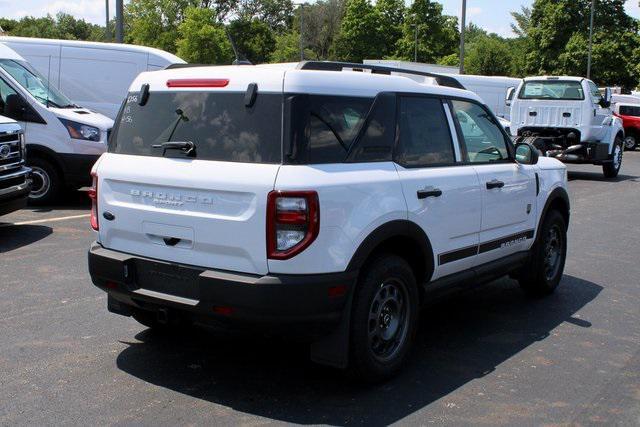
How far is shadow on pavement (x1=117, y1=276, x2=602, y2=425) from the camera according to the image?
13.6 feet

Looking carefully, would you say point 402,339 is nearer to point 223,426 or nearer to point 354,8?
point 223,426

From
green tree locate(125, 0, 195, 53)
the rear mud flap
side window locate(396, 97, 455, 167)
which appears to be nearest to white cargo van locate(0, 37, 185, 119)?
side window locate(396, 97, 455, 167)

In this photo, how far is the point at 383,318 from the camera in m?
4.52

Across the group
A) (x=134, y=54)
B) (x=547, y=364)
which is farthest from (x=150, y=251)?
(x=134, y=54)

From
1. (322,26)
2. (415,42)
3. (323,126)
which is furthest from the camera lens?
(322,26)

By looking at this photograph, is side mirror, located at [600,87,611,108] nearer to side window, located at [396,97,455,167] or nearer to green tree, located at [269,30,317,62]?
side window, located at [396,97,455,167]

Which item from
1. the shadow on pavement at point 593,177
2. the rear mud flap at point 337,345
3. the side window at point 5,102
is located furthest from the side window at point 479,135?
the shadow on pavement at point 593,177

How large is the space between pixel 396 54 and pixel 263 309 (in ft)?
247

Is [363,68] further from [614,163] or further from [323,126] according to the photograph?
[614,163]

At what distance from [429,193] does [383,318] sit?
85cm

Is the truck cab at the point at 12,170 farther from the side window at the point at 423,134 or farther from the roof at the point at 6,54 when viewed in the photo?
the side window at the point at 423,134

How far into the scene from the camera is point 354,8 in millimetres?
77688

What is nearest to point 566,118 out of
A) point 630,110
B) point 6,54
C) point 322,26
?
point 6,54

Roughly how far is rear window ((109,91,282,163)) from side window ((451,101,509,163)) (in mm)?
1823
